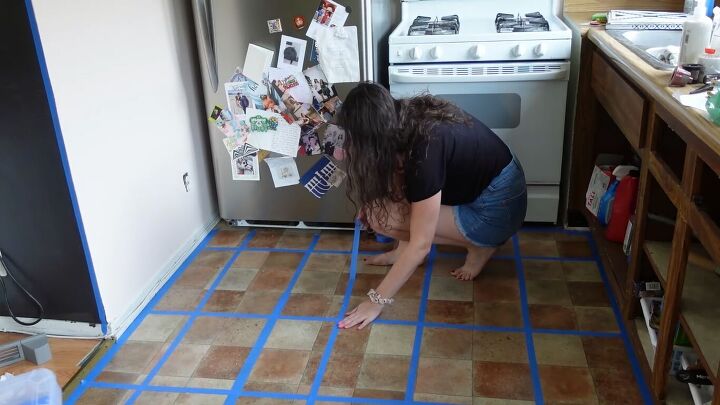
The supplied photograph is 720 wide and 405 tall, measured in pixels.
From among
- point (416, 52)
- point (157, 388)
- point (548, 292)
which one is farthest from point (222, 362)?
point (416, 52)

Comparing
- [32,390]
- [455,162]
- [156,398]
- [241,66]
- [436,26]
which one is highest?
[436,26]

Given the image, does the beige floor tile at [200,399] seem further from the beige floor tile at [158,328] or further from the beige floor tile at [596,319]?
the beige floor tile at [596,319]

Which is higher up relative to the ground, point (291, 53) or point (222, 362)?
Result: point (291, 53)

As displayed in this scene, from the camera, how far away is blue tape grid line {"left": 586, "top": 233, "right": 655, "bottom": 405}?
1.69 m

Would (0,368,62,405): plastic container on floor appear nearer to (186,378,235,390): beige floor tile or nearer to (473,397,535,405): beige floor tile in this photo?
(186,378,235,390): beige floor tile

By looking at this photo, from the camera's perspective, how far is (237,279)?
2.41 m

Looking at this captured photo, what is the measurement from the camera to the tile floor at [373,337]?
69.9 inches

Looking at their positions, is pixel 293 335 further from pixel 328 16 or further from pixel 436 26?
pixel 436 26

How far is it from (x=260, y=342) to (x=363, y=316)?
0.35 metres

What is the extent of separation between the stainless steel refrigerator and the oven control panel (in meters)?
0.16

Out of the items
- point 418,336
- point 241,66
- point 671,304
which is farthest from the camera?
point 241,66

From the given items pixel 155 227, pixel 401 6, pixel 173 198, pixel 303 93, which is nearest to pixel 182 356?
pixel 155 227

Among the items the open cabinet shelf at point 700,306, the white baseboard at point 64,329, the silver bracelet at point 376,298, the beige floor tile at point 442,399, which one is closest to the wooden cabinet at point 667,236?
the open cabinet shelf at point 700,306

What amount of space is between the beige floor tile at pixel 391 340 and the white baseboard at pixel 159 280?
852 millimetres
